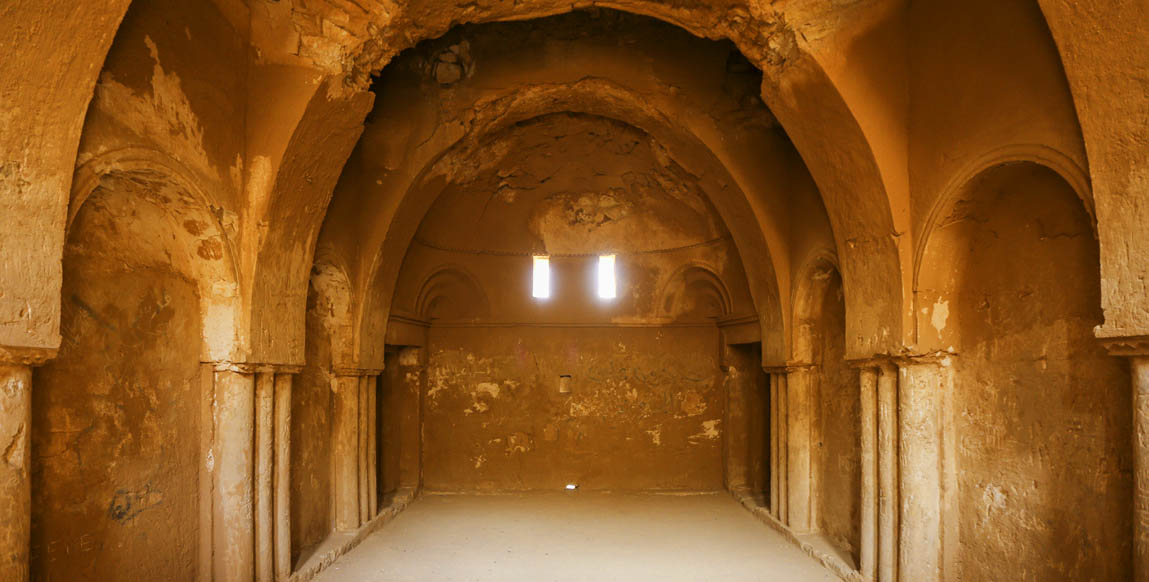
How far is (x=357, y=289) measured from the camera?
8.53m

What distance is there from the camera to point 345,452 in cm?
841

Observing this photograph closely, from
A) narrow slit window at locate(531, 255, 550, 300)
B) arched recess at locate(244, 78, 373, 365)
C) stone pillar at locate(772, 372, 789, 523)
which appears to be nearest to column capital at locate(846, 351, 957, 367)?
stone pillar at locate(772, 372, 789, 523)

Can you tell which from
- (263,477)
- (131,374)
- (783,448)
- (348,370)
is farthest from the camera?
(783,448)

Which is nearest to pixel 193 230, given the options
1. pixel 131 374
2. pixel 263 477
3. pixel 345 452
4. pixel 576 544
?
pixel 131 374

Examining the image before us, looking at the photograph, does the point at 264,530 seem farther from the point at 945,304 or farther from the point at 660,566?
the point at 945,304

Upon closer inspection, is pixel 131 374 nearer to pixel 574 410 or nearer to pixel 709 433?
pixel 574 410

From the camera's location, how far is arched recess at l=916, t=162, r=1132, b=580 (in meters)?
4.37

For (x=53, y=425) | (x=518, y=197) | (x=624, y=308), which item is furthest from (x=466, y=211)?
(x=53, y=425)

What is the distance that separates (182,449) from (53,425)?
1.24m

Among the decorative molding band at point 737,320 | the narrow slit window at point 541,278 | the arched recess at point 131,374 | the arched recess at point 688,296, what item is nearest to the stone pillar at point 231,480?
the arched recess at point 131,374

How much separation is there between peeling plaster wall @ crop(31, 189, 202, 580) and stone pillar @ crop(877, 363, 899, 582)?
214 inches

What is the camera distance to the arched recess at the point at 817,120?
576cm

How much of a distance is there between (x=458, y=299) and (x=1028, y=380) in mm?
8460

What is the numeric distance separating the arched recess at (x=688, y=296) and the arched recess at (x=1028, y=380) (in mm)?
5887
